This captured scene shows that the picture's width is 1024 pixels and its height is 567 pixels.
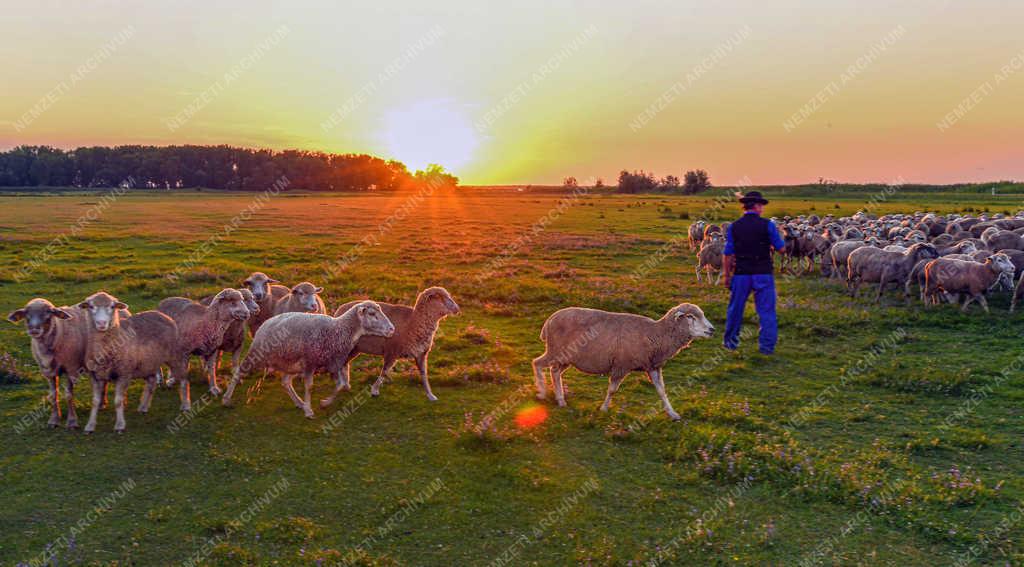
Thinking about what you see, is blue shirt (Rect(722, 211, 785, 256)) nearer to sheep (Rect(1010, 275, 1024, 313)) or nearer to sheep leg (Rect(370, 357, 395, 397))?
sheep leg (Rect(370, 357, 395, 397))

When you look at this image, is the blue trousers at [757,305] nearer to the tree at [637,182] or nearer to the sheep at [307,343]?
the sheep at [307,343]

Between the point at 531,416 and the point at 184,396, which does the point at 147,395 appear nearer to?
the point at 184,396

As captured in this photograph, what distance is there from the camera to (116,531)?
6.66 meters

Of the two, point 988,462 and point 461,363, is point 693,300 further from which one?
point 988,462

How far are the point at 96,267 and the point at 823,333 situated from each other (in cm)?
2867

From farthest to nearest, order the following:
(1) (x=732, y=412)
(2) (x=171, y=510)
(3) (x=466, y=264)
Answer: (3) (x=466, y=264) → (1) (x=732, y=412) → (2) (x=171, y=510)

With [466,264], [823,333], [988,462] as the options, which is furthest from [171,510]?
[466,264]

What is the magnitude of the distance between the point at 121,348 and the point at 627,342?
329 inches

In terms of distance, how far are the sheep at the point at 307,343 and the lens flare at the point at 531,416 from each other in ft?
9.17

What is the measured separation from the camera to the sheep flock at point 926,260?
645 inches

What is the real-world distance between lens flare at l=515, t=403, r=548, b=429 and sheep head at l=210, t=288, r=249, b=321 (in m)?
5.44

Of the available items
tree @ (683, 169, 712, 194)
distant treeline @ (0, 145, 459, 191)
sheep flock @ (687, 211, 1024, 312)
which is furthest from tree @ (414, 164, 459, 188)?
sheep flock @ (687, 211, 1024, 312)

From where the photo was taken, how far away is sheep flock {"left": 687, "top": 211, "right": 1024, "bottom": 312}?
16.4 metres

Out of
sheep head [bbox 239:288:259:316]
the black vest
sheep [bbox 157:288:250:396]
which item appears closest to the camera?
sheep [bbox 157:288:250:396]
